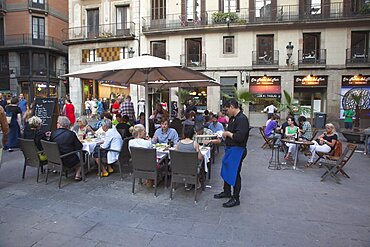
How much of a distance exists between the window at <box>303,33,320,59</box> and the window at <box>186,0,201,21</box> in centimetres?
819

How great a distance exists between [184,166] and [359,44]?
19411 millimetres

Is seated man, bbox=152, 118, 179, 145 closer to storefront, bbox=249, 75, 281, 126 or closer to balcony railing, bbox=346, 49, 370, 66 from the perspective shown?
storefront, bbox=249, 75, 281, 126

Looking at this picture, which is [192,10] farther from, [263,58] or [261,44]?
[263,58]

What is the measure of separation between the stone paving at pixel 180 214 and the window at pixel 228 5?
16.9m

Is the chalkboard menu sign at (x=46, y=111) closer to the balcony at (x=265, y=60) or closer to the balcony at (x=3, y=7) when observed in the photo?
the balcony at (x=265, y=60)

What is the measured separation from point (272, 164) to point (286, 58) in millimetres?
13479

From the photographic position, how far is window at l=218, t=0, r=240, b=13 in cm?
1964

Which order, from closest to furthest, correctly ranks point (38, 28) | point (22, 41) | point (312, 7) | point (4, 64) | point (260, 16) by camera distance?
point (312, 7) → point (260, 16) → point (22, 41) → point (38, 28) → point (4, 64)

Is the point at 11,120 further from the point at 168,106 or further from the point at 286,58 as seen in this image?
the point at 286,58

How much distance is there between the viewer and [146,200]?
15.4 ft

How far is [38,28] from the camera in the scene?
29.3 meters

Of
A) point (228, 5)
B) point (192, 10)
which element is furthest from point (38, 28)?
point (228, 5)

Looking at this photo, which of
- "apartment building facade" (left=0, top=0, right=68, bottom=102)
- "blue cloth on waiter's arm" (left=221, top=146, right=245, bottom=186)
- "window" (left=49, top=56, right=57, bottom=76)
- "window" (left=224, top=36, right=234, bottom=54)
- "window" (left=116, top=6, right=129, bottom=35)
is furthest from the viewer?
"window" (left=49, top=56, right=57, bottom=76)

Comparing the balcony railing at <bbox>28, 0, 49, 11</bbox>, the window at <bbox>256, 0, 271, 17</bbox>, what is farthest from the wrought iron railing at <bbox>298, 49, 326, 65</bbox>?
the balcony railing at <bbox>28, 0, 49, 11</bbox>
